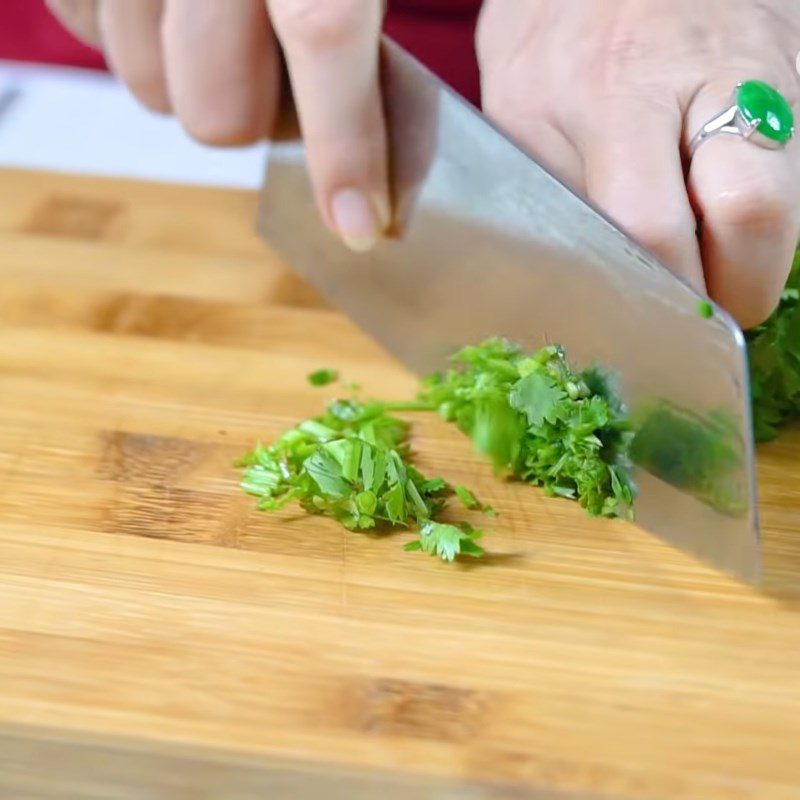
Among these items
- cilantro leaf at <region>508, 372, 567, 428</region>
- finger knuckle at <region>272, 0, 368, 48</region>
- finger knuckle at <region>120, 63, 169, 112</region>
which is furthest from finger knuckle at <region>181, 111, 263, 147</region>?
cilantro leaf at <region>508, 372, 567, 428</region>

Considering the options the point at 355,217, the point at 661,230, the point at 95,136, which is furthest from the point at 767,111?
the point at 95,136

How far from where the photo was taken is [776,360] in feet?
4.33

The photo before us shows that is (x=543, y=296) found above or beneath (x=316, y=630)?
above

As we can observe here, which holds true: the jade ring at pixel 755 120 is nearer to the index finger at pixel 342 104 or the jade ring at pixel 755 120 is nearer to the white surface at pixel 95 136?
the index finger at pixel 342 104

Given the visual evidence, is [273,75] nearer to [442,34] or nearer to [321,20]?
[321,20]

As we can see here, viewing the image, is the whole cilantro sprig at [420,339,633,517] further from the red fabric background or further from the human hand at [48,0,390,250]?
the red fabric background

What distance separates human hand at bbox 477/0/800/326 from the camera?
3.72ft

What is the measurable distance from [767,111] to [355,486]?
1.83ft

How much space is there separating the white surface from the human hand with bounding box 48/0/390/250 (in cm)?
43

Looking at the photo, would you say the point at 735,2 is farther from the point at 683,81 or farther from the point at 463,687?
the point at 463,687

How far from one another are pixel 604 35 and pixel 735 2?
15 centimetres

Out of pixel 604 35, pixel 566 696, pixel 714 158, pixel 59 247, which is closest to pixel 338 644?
pixel 566 696

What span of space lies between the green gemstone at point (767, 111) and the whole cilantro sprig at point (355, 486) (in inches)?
19.3

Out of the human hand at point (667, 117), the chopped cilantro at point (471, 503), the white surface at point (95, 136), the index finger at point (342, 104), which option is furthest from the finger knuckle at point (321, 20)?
the white surface at point (95, 136)
